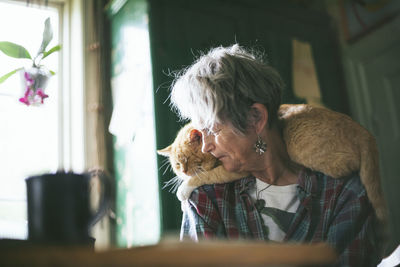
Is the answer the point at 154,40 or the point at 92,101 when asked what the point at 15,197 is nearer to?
the point at 92,101

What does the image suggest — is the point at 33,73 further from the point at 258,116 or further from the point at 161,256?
the point at 161,256

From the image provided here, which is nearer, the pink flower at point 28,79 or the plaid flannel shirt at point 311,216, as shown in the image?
the plaid flannel shirt at point 311,216

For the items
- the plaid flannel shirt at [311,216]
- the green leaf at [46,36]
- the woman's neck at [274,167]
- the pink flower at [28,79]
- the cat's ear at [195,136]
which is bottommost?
the plaid flannel shirt at [311,216]

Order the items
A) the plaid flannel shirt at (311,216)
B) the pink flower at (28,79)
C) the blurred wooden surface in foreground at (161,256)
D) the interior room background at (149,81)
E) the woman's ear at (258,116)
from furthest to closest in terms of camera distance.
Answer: the interior room background at (149,81) < the pink flower at (28,79) < the woman's ear at (258,116) < the plaid flannel shirt at (311,216) < the blurred wooden surface in foreground at (161,256)

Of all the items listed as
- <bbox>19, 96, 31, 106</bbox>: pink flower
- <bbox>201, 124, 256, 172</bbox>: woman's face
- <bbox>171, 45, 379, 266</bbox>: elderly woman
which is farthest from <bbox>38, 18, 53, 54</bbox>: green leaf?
<bbox>201, 124, 256, 172</bbox>: woman's face

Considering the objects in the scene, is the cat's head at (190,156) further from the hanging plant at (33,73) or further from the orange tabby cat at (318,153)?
the hanging plant at (33,73)

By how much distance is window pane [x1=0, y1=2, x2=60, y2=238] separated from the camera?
2154 millimetres

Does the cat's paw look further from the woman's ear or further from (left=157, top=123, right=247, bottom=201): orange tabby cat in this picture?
the woman's ear

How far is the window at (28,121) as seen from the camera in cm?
216

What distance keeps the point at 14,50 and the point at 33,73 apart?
0.09 m

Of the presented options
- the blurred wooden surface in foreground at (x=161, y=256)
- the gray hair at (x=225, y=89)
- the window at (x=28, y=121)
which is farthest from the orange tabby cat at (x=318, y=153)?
the window at (x=28, y=121)

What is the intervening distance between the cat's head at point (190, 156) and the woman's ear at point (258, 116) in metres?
0.17

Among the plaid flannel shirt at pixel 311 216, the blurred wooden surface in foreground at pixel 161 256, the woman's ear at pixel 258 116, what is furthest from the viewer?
the woman's ear at pixel 258 116

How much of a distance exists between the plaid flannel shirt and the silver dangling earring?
0.35ft
